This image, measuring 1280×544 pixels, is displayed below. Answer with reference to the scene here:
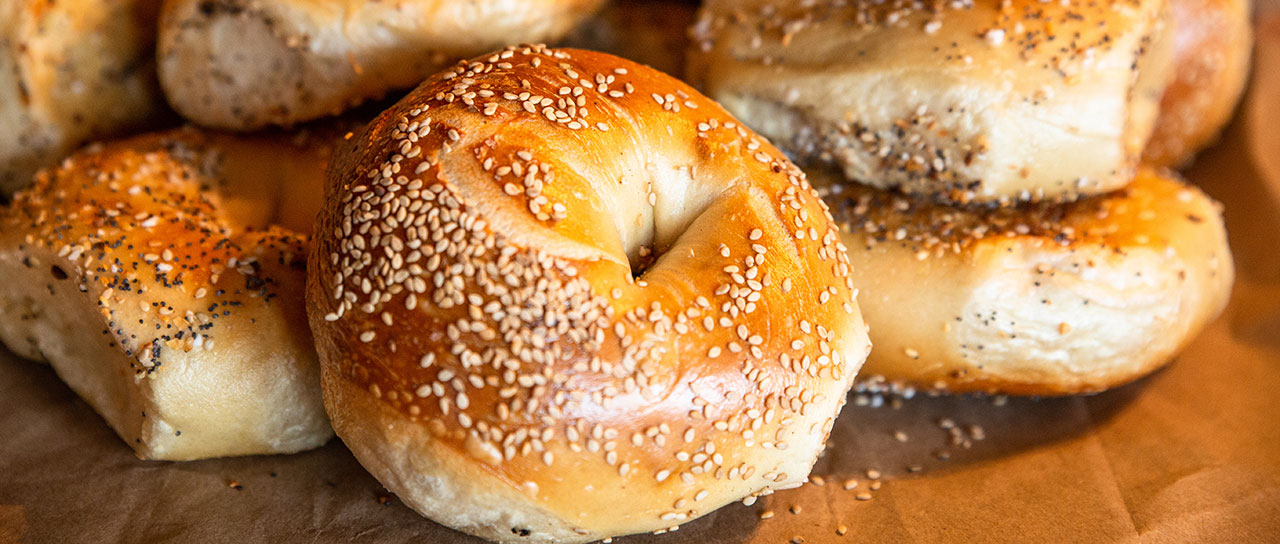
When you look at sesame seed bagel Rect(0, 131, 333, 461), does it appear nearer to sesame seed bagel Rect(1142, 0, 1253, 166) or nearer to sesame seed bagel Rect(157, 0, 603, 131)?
sesame seed bagel Rect(157, 0, 603, 131)

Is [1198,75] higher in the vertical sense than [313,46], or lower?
lower

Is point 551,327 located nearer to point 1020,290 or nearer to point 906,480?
point 906,480

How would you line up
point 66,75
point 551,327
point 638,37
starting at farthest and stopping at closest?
point 638,37
point 66,75
point 551,327

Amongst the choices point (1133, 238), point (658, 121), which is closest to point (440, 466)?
point (658, 121)

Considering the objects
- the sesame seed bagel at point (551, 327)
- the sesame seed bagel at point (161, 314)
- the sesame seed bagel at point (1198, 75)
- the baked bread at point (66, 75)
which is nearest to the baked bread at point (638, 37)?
the sesame seed bagel at point (551, 327)

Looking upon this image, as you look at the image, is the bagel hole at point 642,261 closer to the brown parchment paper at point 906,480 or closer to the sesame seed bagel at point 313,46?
the brown parchment paper at point 906,480

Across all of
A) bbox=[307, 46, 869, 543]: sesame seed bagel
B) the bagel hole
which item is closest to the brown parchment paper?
bbox=[307, 46, 869, 543]: sesame seed bagel

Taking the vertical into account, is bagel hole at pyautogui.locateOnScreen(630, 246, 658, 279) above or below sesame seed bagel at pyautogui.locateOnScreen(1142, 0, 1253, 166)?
above

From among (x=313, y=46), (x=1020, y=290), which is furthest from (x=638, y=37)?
(x=1020, y=290)
